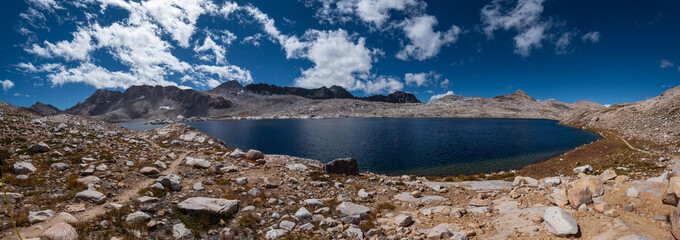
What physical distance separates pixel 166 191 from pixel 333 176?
1194cm

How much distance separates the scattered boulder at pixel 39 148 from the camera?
15423 millimetres

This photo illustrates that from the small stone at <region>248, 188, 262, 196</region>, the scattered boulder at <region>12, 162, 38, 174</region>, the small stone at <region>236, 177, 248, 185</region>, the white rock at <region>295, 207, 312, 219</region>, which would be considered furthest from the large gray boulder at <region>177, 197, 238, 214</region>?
the scattered boulder at <region>12, 162, 38, 174</region>

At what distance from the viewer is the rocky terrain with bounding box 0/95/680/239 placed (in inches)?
344

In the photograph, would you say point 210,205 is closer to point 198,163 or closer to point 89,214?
A: point 89,214

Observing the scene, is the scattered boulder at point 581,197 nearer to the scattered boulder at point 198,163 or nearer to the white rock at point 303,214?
the white rock at point 303,214

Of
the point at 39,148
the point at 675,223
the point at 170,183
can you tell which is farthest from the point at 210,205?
the point at 675,223

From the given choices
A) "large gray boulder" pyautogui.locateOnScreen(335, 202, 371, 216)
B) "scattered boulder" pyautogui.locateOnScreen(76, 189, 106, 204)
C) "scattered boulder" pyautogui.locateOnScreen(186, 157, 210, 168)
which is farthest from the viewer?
"scattered boulder" pyautogui.locateOnScreen(186, 157, 210, 168)

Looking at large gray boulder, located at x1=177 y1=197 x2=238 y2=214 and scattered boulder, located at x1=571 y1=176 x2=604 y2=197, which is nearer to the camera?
scattered boulder, located at x1=571 y1=176 x2=604 y2=197

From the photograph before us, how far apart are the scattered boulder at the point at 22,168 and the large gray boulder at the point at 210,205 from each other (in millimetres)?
8697

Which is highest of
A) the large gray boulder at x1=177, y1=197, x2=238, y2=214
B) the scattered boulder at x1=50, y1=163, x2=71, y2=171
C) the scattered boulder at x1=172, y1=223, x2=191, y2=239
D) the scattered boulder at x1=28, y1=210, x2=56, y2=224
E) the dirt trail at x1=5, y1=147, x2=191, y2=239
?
the scattered boulder at x1=50, y1=163, x2=71, y2=171

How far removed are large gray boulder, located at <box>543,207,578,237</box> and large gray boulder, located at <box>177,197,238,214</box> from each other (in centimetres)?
1373

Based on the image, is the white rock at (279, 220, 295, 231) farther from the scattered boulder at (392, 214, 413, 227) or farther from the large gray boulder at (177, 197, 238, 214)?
the scattered boulder at (392, 214, 413, 227)

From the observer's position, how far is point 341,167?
2305cm

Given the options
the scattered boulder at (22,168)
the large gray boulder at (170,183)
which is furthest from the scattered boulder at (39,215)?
the scattered boulder at (22,168)
